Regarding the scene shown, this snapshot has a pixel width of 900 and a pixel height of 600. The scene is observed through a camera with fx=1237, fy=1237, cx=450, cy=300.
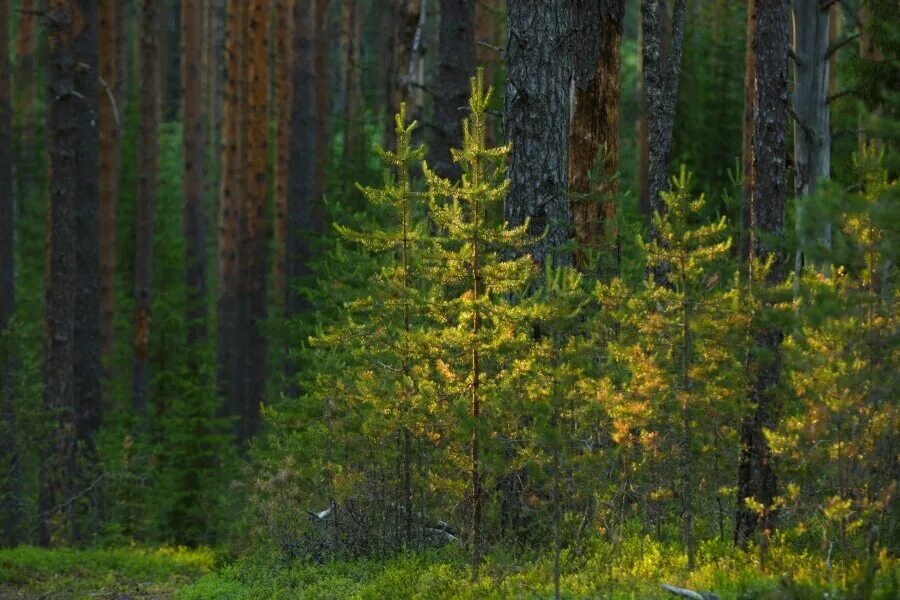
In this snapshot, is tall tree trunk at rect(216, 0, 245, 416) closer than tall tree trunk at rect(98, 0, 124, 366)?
No

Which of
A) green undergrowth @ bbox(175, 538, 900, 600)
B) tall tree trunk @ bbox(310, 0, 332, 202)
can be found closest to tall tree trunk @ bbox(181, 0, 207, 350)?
tall tree trunk @ bbox(310, 0, 332, 202)

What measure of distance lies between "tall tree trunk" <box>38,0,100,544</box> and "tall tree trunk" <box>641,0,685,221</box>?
6.76 meters

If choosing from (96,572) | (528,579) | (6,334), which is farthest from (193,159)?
(528,579)

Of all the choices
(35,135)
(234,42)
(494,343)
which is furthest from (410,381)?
(35,135)

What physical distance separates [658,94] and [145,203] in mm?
11959

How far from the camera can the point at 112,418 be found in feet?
72.5

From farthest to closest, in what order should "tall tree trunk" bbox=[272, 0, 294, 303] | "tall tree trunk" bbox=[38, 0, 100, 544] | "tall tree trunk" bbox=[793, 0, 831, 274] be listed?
"tall tree trunk" bbox=[272, 0, 294, 303], "tall tree trunk" bbox=[38, 0, 100, 544], "tall tree trunk" bbox=[793, 0, 831, 274]

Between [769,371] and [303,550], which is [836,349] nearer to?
[769,371]

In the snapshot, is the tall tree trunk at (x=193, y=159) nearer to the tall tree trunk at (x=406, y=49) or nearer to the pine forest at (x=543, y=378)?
the pine forest at (x=543, y=378)

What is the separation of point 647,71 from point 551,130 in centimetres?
321

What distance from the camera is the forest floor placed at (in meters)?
6.97

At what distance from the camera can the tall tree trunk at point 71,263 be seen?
14.8 meters

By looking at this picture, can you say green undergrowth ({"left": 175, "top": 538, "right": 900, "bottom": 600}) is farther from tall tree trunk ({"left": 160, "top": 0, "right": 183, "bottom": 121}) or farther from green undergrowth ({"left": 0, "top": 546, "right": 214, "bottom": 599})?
tall tree trunk ({"left": 160, "top": 0, "right": 183, "bottom": 121})

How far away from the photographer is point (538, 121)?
10383 millimetres
